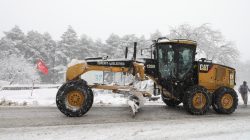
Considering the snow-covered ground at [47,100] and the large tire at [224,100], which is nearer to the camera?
the large tire at [224,100]

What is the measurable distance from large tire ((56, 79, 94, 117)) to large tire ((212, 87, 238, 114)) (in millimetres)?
4737

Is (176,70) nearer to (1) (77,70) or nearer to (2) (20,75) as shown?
(1) (77,70)

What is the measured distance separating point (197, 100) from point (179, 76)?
113cm

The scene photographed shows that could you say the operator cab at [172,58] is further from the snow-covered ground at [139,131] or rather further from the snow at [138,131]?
the snow at [138,131]

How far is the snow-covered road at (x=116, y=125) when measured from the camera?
779 cm

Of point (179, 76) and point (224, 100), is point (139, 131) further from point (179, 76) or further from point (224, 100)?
point (224, 100)

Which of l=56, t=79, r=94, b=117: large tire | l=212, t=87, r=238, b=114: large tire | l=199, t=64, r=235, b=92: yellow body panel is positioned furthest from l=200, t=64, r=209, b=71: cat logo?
l=56, t=79, r=94, b=117: large tire

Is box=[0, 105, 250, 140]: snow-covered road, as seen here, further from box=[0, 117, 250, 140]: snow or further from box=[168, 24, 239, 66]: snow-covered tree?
box=[168, 24, 239, 66]: snow-covered tree

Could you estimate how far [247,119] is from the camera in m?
10.9

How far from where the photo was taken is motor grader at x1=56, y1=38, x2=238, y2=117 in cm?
1120

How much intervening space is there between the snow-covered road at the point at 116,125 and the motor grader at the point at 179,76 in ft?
1.84

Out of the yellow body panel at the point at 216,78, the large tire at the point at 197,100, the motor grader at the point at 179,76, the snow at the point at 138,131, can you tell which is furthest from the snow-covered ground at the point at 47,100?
the snow at the point at 138,131

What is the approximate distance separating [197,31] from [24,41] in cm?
3353

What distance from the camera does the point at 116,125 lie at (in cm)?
902
